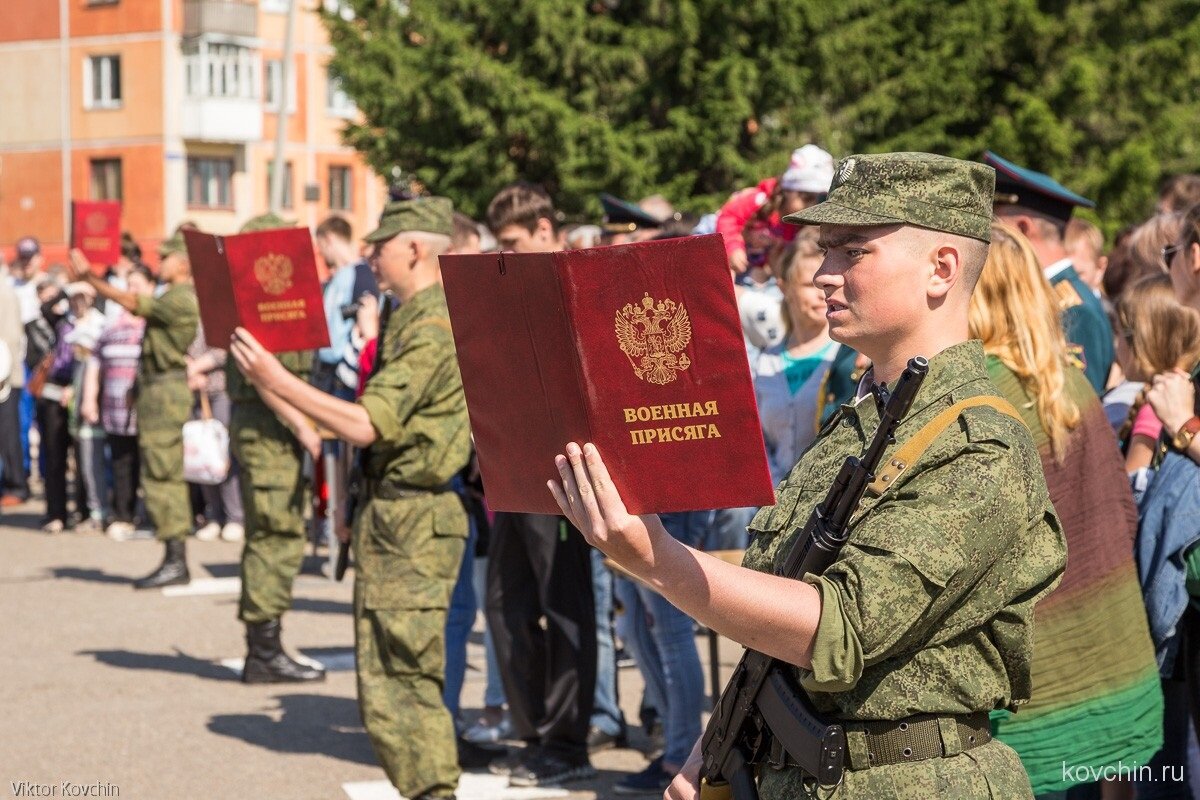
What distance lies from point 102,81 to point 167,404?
44892 mm

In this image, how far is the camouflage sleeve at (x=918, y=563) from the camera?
2.58 meters

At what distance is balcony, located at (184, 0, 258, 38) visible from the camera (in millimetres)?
51906

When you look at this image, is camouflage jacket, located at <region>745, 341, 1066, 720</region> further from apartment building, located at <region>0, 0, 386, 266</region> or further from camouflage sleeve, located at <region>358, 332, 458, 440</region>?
apartment building, located at <region>0, 0, 386, 266</region>

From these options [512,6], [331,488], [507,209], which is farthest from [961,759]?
[512,6]

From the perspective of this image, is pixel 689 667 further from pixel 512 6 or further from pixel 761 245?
pixel 512 6

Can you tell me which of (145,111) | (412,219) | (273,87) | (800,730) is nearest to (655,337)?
(800,730)

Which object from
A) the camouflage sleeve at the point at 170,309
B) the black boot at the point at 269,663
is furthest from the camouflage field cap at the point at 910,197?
the camouflage sleeve at the point at 170,309

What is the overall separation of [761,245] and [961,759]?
16.7 feet

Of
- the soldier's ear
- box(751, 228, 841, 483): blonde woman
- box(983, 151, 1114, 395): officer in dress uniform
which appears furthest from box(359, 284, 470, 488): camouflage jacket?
the soldier's ear

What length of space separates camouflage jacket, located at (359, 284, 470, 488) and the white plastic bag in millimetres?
7195

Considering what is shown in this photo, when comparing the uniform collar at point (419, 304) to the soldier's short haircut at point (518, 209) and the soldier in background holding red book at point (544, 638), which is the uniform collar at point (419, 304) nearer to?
the soldier in background holding red book at point (544, 638)

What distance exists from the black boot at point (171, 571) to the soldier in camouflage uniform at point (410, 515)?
581 cm

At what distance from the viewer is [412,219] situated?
621cm

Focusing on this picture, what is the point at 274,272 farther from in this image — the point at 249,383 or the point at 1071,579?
the point at 1071,579
